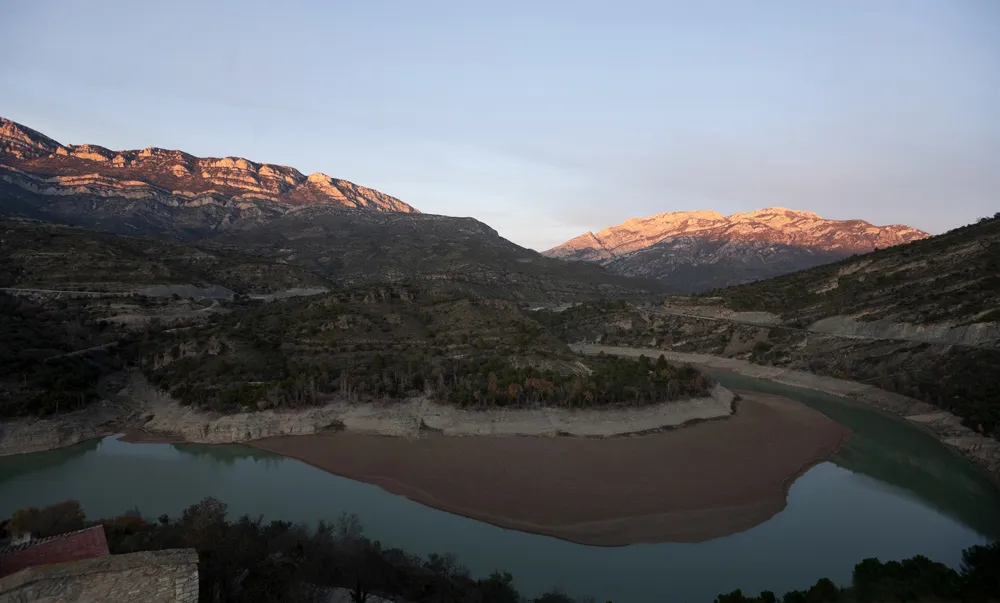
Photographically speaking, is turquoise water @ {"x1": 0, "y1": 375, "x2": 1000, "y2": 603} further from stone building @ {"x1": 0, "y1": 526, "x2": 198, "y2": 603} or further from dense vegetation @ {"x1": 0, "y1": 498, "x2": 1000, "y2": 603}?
stone building @ {"x1": 0, "y1": 526, "x2": 198, "y2": 603}

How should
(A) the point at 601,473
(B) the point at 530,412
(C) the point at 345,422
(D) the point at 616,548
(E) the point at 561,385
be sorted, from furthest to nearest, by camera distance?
(E) the point at 561,385
(B) the point at 530,412
(C) the point at 345,422
(A) the point at 601,473
(D) the point at 616,548

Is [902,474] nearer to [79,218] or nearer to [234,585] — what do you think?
[234,585]

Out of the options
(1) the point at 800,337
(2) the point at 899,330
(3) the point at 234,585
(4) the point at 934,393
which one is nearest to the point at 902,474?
(4) the point at 934,393

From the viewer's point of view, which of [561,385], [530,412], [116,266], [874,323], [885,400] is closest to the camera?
[530,412]

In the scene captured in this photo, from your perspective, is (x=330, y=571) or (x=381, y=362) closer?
(x=330, y=571)

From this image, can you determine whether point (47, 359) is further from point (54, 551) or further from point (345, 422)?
point (54, 551)

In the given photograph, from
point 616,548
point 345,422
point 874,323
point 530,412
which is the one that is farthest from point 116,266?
point 874,323

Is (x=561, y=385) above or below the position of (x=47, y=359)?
below

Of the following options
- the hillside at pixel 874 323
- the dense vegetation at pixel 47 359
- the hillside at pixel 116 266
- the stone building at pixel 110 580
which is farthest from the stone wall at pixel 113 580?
the hillside at pixel 116 266
